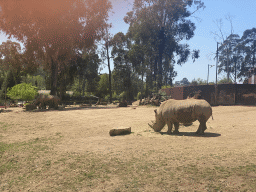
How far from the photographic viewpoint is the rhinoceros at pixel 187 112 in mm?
9352

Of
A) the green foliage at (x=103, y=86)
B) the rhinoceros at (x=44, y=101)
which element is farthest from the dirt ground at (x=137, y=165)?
the green foliage at (x=103, y=86)

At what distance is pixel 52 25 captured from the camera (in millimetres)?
31344

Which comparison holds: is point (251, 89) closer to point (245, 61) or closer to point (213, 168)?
point (213, 168)

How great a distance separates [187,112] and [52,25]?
91.2 feet

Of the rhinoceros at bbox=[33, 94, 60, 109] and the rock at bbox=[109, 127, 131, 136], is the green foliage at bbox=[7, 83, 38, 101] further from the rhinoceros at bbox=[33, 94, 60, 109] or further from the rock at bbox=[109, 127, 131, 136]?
the rock at bbox=[109, 127, 131, 136]

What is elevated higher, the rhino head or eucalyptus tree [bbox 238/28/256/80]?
eucalyptus tree [bbox 238/28/256/80]

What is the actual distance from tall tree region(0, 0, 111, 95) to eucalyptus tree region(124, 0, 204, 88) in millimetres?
9648

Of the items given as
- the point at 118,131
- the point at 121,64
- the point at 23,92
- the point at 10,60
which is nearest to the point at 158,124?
the point at 118,131

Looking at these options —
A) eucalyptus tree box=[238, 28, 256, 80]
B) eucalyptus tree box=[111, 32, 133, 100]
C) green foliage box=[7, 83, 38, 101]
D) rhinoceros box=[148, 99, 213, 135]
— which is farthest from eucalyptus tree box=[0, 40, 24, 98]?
eucalyptus tree box=[238, 28, 256, 80]

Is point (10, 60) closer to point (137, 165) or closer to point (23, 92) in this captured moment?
point (23, 92)

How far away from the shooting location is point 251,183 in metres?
4.81

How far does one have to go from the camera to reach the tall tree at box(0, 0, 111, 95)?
30.8 m

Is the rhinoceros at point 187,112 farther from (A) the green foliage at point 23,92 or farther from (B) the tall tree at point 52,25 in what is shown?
(B) the tall tree at point 52,25

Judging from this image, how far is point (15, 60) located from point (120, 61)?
23228 millimetres
